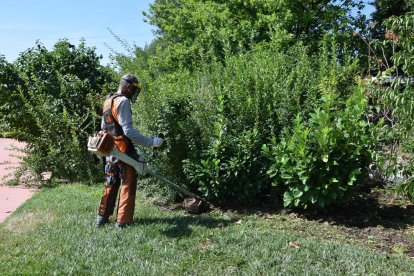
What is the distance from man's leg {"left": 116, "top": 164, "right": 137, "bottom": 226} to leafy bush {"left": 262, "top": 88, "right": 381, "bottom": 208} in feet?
6.01

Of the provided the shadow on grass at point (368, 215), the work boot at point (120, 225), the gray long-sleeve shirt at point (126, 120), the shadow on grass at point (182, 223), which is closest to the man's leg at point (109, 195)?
the work boot at point (120, 225)

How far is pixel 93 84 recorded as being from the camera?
10555mm

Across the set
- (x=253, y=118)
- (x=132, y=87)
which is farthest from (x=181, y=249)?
(x=253, y=118)

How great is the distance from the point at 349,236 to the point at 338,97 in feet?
7.22

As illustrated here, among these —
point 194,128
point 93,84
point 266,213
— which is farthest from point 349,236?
point 93,84

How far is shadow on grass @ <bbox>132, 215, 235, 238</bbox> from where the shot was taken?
553 cm

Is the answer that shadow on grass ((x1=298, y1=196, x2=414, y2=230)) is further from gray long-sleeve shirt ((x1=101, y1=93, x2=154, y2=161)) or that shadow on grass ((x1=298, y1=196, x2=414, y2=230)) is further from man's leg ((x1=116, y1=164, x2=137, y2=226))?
gray long-sleeve shirt ((x1=101, y1=93, x2=154, y2=161))

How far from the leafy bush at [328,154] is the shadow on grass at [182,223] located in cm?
99

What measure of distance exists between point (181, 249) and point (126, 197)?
3.65ft

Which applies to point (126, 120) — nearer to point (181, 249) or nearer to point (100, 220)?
point (100, 220)

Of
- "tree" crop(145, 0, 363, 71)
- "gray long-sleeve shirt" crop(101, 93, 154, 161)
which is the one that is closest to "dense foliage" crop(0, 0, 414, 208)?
"gray long-sleeve shirt" crop(101, 93, 154, 161)

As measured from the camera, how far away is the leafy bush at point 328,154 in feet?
18.9

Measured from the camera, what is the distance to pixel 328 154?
576 centimetres

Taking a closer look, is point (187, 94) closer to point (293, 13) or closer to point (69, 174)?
point (69, 174)
